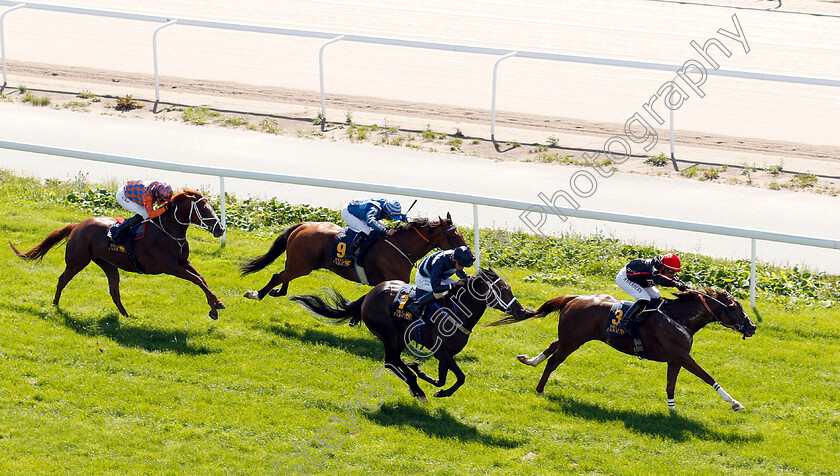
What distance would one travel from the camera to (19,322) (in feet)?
34.7

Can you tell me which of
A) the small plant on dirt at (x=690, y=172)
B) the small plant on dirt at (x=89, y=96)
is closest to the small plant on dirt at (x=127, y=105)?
the small plant on dirt at (x=89, y=96)

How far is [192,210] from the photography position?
1062 centimetres

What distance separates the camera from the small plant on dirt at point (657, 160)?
54.6ft

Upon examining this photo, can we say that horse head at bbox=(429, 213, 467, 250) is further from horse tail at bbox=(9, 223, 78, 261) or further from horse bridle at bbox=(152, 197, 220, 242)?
horse tail at bbox=(9, 223, 78, 261)

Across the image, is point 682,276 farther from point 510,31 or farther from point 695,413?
point 510,31

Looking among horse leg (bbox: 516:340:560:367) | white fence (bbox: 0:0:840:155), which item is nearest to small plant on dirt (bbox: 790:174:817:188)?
white fence (bbox: 0:0:840:155)

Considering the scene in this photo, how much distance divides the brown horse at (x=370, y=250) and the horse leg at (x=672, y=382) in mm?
2298

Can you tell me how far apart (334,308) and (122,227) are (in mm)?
2324

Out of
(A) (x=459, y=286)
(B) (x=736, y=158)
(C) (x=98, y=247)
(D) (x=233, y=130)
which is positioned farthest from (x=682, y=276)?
(D) (x=233, y=130)

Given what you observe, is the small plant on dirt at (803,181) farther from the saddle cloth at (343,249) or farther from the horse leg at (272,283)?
the horse leg at (272,283)

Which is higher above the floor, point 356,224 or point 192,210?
point 192,210

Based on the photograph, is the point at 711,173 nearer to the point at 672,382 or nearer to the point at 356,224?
the point at 356,224

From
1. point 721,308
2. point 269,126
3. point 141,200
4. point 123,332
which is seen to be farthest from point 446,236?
point 269,126

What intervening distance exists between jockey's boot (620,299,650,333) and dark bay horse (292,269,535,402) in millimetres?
905
